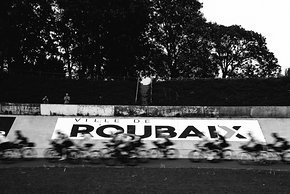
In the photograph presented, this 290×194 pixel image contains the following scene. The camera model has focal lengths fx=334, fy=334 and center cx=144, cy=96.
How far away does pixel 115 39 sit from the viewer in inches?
1232

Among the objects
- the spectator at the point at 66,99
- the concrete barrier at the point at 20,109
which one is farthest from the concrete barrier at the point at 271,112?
the concrete barrier at the point at 20,109

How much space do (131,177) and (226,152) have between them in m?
5.63

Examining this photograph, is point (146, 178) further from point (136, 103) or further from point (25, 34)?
point (25, 34)

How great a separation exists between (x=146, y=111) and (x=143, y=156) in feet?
24.5

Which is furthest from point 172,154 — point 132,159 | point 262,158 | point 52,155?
point 52,155

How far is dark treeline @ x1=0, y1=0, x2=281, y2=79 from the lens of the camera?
29.5 meters

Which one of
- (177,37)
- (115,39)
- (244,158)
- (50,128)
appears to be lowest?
(244,158)

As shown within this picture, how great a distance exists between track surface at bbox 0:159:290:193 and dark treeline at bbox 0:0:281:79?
14848mm

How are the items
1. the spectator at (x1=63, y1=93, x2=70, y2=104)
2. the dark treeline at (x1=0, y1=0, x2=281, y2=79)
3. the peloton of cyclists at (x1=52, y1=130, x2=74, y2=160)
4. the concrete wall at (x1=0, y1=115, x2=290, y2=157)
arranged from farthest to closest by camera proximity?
the dark treeline at (x1=0, y1=0, x2=281, y2=79) → the spectator at (x1=63, y1=93, x2=70, y2=104) → the concrete wall at (x1=0, y1=115, x2=290, y2=157) → the peloton of cyclists at (x1=52, y1=130, x2=74, y2=160)

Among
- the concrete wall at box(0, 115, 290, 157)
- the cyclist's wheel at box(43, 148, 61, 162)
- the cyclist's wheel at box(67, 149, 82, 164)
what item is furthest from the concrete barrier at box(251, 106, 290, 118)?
the cyclist's wheel at box(43, 148, 61, 162)

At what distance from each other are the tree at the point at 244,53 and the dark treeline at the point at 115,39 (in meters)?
0.12

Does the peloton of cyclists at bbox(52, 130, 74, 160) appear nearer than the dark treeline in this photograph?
Yes

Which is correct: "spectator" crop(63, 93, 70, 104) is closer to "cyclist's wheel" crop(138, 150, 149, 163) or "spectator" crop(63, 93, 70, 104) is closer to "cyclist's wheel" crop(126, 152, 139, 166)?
"cyclist's wheel" crop(138, 150, 149, 163)

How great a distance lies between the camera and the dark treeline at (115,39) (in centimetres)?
2948
